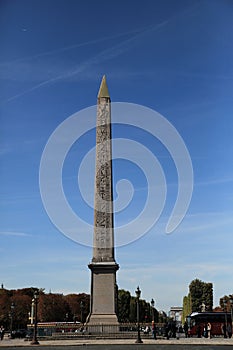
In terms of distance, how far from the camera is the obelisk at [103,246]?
2856cm

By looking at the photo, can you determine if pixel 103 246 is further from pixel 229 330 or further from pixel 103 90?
pixel 229 330

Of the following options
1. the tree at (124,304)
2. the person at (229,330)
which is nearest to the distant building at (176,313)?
the tree at (124,304)

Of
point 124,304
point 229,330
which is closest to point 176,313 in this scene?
point 124,304

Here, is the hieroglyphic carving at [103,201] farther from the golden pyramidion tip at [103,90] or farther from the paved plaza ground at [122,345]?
the paved plaza ground at [122,345]

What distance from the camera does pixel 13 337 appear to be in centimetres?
3784

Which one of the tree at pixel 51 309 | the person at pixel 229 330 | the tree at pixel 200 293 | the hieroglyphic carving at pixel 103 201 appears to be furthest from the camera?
the tree at pixel 51 309

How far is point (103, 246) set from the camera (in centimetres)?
2864

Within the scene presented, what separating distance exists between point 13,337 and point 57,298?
3703cm

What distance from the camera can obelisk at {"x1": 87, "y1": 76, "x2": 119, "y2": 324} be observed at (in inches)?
1125

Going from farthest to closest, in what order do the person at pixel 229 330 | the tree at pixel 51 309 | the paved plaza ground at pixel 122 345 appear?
the tree at pixel 51 309, the person at pixel 229 330, the paved plaza ground at pixel 122 345

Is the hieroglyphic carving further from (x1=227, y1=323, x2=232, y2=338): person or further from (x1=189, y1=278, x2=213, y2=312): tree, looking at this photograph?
(x1=189, y1=278, x2=213, y2=312): tree

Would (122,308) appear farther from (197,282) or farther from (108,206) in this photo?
(108,206)

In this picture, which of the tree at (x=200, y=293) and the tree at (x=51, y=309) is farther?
the tree at (x=51, y=309)

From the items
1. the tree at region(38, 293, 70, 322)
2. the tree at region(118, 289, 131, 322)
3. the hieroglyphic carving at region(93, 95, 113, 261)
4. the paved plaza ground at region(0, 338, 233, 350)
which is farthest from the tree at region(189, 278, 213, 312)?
the paved plaza ground at region(0, 338, 233, 350)
